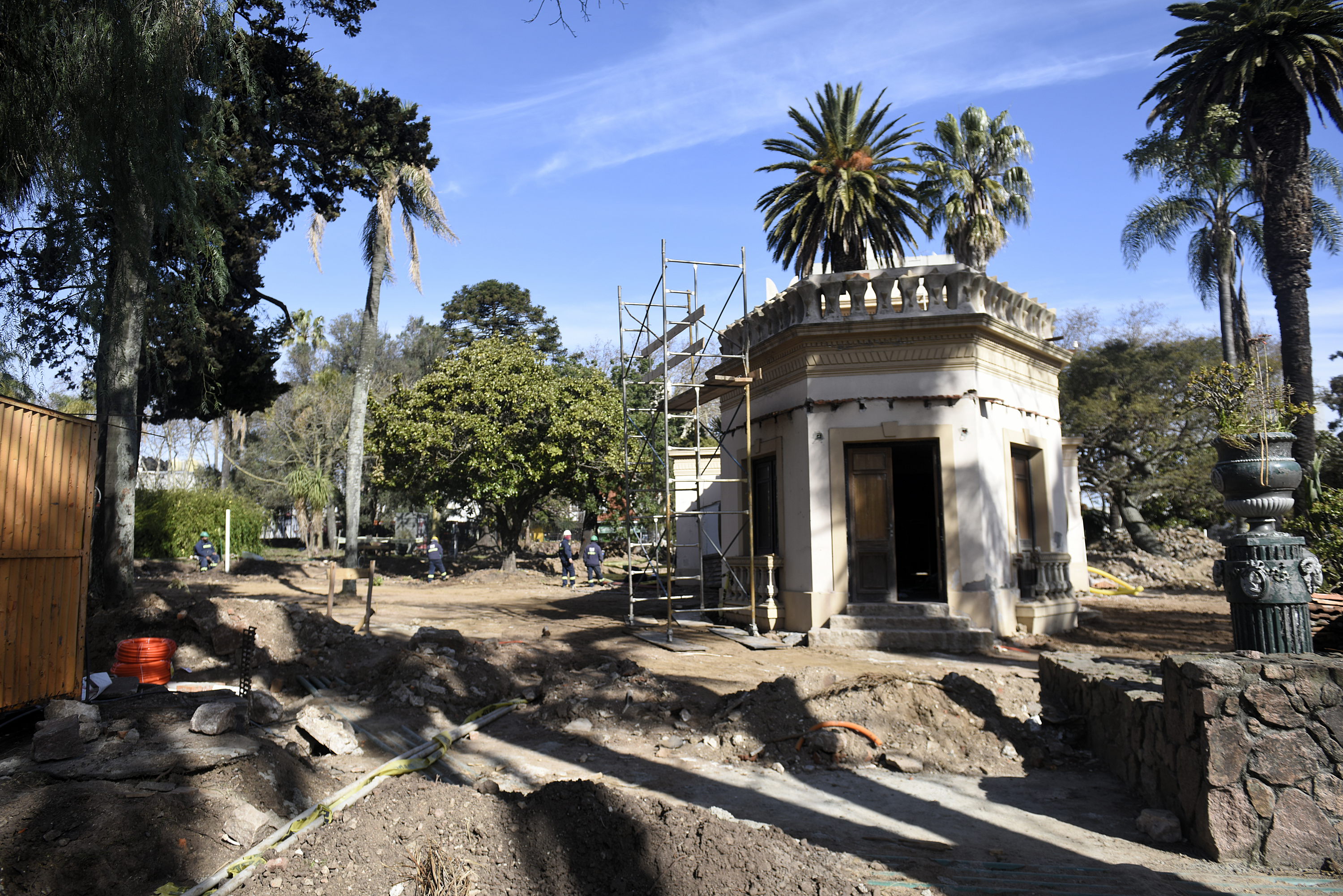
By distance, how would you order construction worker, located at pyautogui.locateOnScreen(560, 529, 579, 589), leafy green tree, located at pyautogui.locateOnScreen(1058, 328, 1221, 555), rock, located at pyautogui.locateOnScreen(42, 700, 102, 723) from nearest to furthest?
rock, located at pyautogui.locateOnScreen(42, 700, 102, 723) < construction worker, located at pyautogui.locateOnScreen(560, 529, 579, 589) < leafy green tree, located at pyautogui.locateOnScreen(1058, 328, 1221, 555)

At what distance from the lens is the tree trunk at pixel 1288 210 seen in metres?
16.8

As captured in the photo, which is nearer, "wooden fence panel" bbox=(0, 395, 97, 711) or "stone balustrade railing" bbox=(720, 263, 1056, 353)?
"wooden fence panel" bbox=(0, 395, 97, 711)

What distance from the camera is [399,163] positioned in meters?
18.2

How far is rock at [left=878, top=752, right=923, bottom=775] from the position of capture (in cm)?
696

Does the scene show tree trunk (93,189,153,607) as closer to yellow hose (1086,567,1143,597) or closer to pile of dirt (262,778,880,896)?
pile of dirt (262,778,880,896)

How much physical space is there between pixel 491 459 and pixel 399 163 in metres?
10.0

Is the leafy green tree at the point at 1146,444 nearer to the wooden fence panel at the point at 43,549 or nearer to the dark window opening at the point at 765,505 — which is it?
the dark window opening at the point at 765,505

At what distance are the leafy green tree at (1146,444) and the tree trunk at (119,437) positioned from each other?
27.7 metres

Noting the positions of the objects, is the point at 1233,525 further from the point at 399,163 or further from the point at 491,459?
the point at 399,163

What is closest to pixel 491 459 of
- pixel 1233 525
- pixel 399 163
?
pixel 399 163

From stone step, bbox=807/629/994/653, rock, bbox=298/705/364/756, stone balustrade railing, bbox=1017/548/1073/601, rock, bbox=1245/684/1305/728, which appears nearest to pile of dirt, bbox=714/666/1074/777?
rock, bbox=1245/684/1305/728

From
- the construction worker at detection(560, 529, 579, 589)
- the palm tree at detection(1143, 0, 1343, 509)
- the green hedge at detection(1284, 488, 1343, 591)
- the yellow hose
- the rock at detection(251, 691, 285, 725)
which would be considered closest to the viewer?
the rock at detection(251, 691, 285, 725)

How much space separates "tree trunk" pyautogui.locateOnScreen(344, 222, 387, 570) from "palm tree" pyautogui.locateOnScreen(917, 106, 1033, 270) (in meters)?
18.8

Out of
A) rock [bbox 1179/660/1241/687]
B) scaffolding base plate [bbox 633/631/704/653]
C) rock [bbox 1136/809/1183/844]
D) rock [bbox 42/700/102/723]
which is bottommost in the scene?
rock [bbox 1136/809/1183/844]
